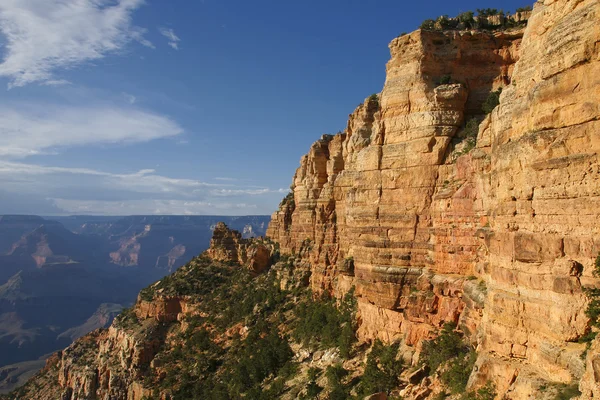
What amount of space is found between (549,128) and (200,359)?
55.3 metres

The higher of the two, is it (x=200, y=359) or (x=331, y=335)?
(x=331, y=335)

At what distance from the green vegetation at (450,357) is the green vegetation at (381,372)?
2.22 metres

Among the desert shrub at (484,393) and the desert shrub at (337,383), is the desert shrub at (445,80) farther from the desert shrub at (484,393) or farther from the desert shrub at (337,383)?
the desert shrub at (337,383)

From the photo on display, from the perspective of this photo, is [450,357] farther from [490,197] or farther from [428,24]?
[428,24]

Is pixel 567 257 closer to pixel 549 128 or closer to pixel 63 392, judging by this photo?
pixel 549 128

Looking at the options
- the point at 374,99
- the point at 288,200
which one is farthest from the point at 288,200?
the point at 374,99

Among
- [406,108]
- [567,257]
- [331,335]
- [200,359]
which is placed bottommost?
[200,359]

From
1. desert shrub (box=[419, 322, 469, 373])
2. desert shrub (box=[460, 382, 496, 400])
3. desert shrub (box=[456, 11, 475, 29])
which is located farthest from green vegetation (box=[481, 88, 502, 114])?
desert shrub (box=[460, 382, 496, 400])

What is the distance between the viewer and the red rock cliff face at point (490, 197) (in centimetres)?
2034

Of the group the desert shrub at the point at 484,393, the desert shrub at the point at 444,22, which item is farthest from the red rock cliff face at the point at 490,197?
the desert shrub at the point at 444,22

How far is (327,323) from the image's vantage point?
4981cm

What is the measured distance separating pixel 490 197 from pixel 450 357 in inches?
419

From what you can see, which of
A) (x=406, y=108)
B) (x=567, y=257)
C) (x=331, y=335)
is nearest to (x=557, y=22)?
(x=567, y=257)

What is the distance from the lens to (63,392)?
86875 mm
